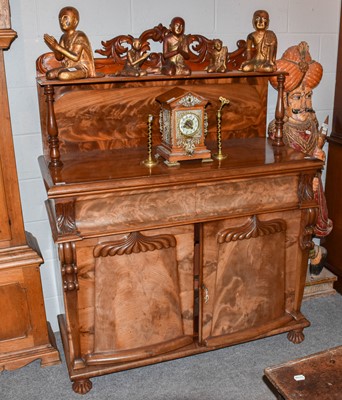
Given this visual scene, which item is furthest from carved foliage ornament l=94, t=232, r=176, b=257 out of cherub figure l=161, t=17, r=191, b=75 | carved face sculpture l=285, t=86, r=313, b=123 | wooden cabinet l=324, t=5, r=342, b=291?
wooden cabinet l=324, t=5, r=342, b=291

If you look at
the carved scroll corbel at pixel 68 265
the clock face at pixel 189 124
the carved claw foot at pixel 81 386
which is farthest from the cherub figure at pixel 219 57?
the carved claw foot at pixel 81 386

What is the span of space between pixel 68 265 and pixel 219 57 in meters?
1.23

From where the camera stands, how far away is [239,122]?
2650 mm

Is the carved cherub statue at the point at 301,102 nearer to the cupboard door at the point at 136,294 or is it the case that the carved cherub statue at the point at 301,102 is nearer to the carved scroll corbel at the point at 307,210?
the carved scroll corbel at the point at 307,210

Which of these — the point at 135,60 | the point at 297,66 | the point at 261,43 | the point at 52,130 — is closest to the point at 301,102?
the point at 297,66

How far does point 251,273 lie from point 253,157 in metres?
0.56

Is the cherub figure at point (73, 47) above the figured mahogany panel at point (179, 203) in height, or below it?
above

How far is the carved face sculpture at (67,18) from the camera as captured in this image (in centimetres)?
213

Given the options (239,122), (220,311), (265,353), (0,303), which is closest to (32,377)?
(0,303)

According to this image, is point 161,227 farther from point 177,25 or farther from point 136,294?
point 177,25

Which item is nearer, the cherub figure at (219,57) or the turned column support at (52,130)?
the turned column support at (52,130)

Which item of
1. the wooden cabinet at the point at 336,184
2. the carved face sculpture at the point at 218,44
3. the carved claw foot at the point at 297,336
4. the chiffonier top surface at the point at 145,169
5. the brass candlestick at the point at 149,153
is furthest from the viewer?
the wooden cabinet at the point at 336,184

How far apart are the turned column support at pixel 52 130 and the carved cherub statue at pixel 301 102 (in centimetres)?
115

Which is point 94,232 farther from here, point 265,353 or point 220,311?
point 265,353
